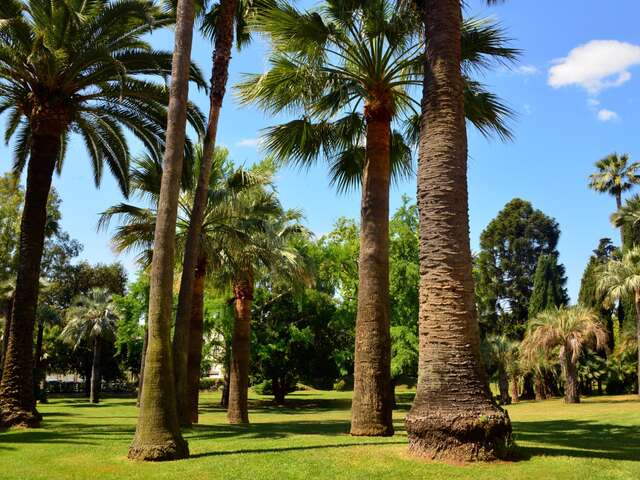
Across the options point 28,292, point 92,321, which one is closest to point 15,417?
point 28,292

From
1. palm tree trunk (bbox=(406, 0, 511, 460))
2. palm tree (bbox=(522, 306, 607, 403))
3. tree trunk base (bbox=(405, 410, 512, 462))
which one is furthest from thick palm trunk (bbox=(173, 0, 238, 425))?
palm tree (bbox=(522, 306, 607, 403))

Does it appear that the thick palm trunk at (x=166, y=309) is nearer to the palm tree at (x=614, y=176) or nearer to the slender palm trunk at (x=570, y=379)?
the slender palm trunk at (x=570, y=379)

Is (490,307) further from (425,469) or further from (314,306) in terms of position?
(425,469)

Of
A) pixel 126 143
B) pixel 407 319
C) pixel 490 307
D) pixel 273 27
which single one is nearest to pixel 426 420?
pixel 273 27

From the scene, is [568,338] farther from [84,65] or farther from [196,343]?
[84,65]

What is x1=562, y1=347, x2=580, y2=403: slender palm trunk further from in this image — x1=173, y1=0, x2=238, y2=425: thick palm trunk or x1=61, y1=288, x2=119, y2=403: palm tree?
x1=61, y1=288, x2=119, y2=403: palm tree

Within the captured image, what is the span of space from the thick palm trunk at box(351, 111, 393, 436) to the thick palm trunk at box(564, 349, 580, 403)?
89.8 ft

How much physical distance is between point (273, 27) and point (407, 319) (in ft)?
75.5

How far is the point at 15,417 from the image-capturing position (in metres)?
15.0

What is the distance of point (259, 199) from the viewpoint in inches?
812

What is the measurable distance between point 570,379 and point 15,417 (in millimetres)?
31124

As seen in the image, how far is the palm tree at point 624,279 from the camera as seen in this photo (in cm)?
3472

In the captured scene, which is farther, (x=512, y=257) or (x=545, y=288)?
(x=512, y=257)

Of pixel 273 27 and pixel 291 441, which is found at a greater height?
pixel 273 27
